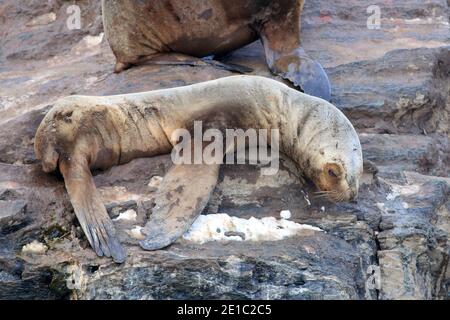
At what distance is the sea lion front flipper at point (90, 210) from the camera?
5117mm

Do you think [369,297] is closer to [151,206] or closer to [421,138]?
[151,206]

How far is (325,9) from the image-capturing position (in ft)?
28.6

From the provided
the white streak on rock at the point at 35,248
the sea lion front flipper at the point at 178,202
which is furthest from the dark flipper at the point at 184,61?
the white streak on rock at the point at 35,248

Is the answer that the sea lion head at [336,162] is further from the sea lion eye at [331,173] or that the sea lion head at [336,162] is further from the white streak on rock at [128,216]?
the white streak on rock at [128,216]

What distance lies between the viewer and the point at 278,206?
5.61m

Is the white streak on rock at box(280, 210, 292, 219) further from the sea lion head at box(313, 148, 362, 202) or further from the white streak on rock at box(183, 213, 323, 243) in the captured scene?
the sea lion head at box(313, 148, 362, 202)

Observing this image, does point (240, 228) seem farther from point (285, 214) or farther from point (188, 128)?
point (188, 128)

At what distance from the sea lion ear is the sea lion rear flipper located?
52.5 inches

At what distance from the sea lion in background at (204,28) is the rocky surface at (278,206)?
7.4 inches

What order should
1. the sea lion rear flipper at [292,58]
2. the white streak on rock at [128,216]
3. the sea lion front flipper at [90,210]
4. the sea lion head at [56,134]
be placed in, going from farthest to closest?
the sea lion rear flipper at [292,58] → the sea lion head at [56,134] → the white streak on rock at [128,216] → the sea lion front flipper at [90,210]

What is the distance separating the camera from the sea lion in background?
7.26 m

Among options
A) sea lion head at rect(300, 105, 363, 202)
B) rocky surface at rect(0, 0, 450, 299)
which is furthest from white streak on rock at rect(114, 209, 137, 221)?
sea lion head at rect(300, 105, 363, 202)

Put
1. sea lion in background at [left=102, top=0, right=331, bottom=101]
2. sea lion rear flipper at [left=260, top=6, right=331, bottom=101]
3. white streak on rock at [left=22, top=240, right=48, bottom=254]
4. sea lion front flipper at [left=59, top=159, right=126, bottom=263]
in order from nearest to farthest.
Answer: sea lion front flipper at [left=59, top=159, right=126, bottom=263]
white streak on rock at [left=22, top=240, right=48, bottom=254]
sea lion rear flipper at [left=260, top=6, right=331, bottom=101]
sea lion in background at [left=102, top=0, right=331, bottom=101]
